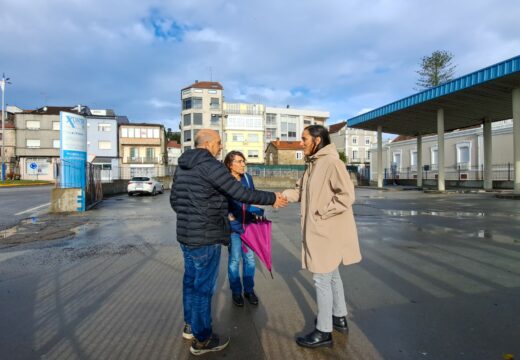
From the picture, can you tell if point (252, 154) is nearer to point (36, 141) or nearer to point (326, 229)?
point (36, 141)

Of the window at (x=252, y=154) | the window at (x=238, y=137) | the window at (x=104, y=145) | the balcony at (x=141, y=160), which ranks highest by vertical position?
the window at (x=238, y=137)

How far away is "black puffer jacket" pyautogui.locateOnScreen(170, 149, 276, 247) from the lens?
2.84 m

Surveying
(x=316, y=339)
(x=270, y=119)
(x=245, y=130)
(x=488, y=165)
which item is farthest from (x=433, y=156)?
(x=316, y=339)

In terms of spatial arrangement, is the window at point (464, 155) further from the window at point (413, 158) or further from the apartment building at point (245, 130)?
the apartment building at point (245, 130)

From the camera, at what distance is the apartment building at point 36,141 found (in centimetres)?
5609

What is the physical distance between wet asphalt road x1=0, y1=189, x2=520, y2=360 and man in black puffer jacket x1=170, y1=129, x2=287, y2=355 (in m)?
0.28

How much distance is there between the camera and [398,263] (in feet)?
18.1

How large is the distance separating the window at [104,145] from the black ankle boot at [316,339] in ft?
209

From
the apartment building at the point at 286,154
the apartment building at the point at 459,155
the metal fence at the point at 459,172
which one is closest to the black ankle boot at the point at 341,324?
the metal fence at the point at 459,172

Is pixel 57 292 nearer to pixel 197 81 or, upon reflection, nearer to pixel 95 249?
pixel 95 249

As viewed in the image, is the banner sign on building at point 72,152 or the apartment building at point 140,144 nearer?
the banner sign on building at point 72,152

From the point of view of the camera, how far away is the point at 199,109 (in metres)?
65.2

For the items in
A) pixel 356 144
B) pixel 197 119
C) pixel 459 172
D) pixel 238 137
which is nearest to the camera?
pixel 459 172

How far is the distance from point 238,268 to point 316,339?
4.42 feet
